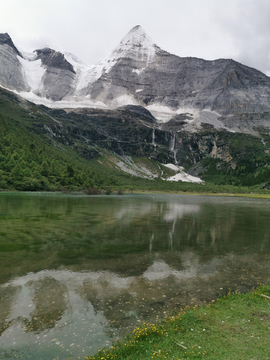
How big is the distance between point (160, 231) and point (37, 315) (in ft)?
76.0

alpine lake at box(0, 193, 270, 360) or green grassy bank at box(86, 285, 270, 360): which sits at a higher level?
green grassy bank at box(86, 285, 270, 360)

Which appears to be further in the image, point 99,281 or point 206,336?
point 99,281

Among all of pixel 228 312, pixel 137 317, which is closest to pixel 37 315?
pixel 137 317

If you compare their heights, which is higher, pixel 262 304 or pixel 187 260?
pixel 262 304

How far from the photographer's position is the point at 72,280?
14.7 metres

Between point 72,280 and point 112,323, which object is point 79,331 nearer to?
point 112,323

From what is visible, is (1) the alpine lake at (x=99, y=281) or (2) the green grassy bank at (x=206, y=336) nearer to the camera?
(2) the green grassy bank at (x=206, y=336)

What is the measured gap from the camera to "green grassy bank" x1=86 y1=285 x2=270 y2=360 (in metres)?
7.91

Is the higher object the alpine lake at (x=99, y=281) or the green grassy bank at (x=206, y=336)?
the green grassy bank at (x=206, y=336)

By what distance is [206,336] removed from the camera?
8.90m

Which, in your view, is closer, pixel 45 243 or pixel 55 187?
pixel 45 243

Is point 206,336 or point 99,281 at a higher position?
point 206,336

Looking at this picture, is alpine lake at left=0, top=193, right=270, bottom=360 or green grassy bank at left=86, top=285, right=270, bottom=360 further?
alpine lake at left=0, top=193, right=270, bottom=360

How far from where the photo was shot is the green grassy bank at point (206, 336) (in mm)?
7910
